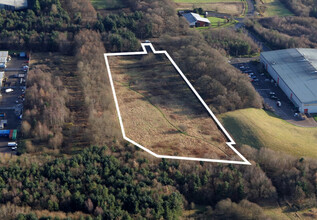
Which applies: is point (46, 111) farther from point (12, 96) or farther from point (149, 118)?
point (149, 118)

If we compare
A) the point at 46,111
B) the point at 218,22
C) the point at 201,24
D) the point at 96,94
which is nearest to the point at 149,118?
the point at 96,94

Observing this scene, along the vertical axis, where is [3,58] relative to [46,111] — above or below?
above

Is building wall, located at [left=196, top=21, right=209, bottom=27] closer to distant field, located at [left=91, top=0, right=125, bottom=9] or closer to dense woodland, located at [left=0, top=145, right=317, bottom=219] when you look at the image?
distant field, located at [left=91, top=0, right=125, bottom=9]

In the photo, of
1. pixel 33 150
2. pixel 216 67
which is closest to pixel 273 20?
pixel 216 67

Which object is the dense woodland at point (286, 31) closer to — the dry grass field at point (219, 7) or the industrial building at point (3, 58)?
the dry grass field at point (219, 7)

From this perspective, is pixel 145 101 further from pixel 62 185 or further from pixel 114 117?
pixel 62 185

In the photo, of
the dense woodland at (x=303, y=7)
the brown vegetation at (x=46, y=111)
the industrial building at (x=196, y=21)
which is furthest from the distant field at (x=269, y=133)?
the dense woodland at (x=303, y=7)

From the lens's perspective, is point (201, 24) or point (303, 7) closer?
point (201, 24)
